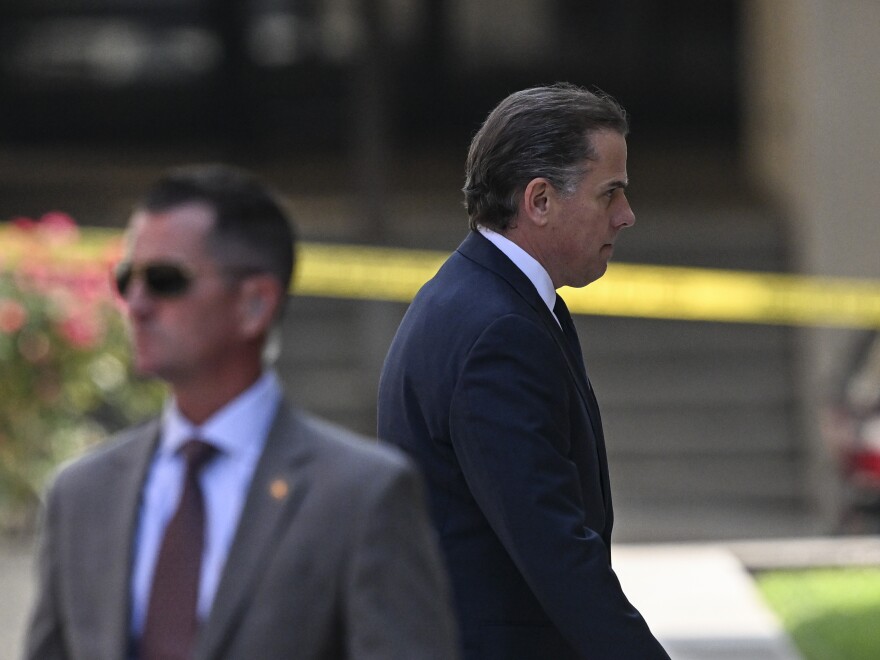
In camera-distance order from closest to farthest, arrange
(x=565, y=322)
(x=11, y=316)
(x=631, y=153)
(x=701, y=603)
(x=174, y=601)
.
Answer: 1. (x=174, y=601)
2. (x=565, y=322)
3. (x=701, y=603)
4. (x=11, y=316)
5. (x=631, y=153)

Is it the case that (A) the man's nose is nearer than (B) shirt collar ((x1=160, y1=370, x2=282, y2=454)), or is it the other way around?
(B) shirt collar ((x1=160, y1=370, x2=282, y2=454))

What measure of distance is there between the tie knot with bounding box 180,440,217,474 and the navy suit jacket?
78 centimetres

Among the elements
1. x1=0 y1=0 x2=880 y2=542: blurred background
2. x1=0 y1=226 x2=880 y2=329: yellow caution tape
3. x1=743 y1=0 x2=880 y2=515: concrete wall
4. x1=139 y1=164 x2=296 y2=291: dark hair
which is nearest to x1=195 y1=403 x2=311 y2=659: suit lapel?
x1=139 y1=164 x2=296 y2=291: dark hair

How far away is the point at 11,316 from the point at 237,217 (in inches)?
235

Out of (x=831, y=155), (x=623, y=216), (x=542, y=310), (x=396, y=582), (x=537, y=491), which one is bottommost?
(x=831, y=155)

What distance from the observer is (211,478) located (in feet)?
8.58

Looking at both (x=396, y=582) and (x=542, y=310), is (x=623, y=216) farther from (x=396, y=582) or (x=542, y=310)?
(x=396, y=582)

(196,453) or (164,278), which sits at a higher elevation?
(164,278)

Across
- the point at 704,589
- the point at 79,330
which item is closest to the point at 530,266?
the point at 704,589

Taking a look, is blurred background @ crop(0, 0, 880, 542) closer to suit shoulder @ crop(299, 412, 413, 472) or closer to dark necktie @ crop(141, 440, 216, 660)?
suit shoulder @ crop(299, 412, 413, 472)

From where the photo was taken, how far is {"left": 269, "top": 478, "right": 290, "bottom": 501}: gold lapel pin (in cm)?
258

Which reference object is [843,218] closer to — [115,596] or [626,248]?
[626,248]

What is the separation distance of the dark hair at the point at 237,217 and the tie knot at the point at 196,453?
27 centimetres

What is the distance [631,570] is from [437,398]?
5.25 metres
